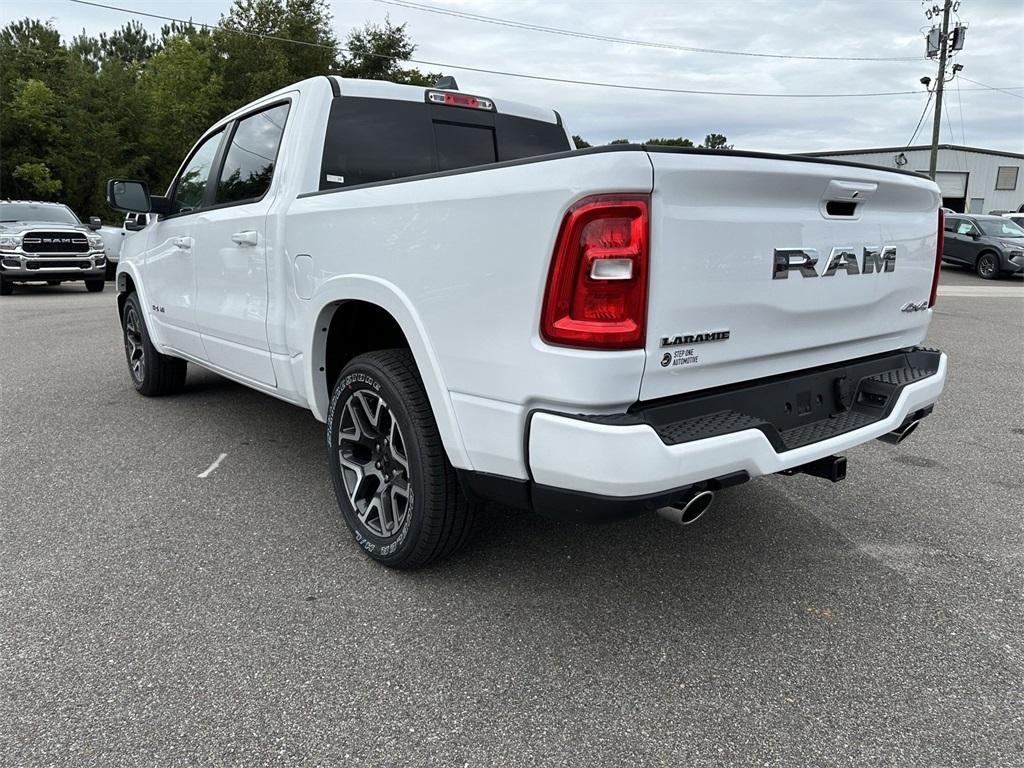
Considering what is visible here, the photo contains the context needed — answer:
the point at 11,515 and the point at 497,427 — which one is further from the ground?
the point at 497,427

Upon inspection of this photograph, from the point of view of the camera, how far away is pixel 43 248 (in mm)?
14133

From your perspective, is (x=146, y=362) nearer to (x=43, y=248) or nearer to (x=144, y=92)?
(x=43, y=248)

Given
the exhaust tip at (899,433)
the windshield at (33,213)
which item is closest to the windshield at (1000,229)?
the exhaust tip at (899,433)

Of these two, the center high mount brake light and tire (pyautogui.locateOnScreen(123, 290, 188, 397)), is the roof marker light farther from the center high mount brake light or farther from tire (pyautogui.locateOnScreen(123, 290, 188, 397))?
tire (pyautogui.locateOnScreen(123, 290, 188, 397))

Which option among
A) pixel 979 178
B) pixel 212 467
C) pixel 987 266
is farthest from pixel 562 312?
pixel 979 178

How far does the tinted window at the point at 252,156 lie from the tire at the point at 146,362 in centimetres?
176

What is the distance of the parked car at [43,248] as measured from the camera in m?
14.0

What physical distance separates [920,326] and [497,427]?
6.75 ft

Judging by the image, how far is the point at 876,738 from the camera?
2.09 metres

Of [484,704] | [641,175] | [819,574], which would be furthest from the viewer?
[819,574]

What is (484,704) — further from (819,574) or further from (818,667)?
(819,574)

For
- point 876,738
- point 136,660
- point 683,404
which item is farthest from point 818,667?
point 136,660

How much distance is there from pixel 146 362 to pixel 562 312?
4528 mm

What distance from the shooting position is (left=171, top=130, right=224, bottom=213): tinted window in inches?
179
